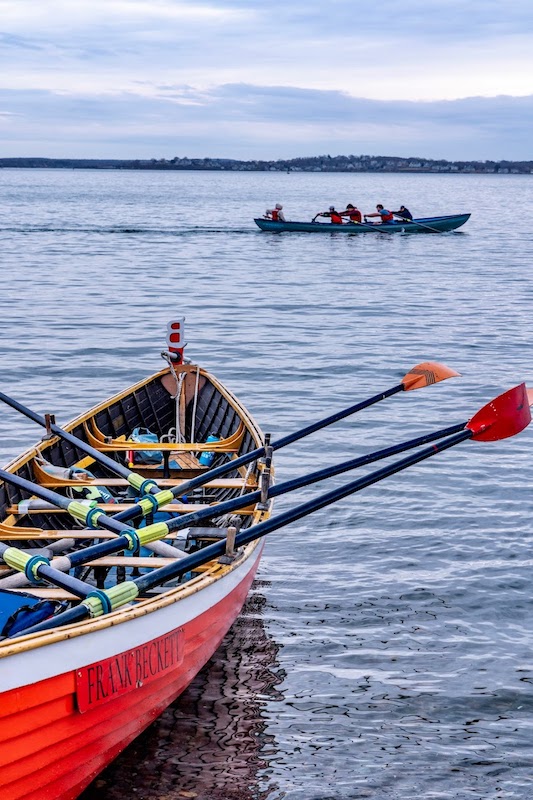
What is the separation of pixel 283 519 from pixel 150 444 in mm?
4163

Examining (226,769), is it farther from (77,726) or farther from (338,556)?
(338,556)

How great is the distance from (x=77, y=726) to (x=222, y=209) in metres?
90.0

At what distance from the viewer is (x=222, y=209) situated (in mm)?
93438

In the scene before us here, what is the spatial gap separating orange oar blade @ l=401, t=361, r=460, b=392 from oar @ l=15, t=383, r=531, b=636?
2.00 metres

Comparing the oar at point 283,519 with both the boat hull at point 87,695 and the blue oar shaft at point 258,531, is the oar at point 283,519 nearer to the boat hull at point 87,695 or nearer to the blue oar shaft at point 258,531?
the blue oar shaft at point 258,531

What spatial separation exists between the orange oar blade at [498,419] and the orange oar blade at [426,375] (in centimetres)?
220

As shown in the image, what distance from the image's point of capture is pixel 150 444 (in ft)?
36.8

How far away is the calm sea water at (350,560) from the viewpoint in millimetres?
7395

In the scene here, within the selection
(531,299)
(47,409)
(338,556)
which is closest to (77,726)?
(338,556)

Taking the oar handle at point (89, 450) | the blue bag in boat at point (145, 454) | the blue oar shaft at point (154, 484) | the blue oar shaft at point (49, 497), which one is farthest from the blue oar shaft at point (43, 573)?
the blue bag in boat at point (145, 454)

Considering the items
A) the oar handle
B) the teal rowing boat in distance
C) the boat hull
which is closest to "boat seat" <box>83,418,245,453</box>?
the oar handle

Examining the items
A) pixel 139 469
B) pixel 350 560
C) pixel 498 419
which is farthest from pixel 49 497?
pixel 498 419

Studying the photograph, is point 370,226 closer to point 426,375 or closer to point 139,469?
point 426,375

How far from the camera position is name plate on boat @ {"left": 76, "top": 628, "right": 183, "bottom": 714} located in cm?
580
